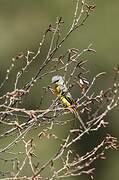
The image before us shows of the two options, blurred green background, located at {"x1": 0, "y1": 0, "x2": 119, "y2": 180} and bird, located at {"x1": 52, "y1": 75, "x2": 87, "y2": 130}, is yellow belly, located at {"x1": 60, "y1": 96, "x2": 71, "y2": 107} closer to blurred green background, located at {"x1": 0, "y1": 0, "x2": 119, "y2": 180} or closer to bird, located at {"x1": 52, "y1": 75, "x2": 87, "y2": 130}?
bird, located at {"x1": 52, "y1": 75, "x2": 87, "y2": 130}

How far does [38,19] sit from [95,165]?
341 cm

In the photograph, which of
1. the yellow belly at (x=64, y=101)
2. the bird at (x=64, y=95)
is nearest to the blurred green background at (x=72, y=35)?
the bird at (x=64, y=95)

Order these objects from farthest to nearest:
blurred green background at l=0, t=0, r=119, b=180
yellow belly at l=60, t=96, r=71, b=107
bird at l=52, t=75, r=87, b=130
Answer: blurred green background at l=0, t=0, r=119, b=180 → yellow belly at l=60, t=96, r=71, b=107 → bird at l=52, t=75, r=87, b=130

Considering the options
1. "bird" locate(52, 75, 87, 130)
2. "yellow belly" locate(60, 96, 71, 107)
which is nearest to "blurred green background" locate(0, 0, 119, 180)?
"bird" locate(52, 75, 87, 130)

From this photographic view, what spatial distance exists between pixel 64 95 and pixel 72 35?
10.5 m

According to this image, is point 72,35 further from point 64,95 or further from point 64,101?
point 64,101

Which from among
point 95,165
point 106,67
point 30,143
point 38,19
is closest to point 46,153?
point 95,165

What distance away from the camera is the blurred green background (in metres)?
14.9

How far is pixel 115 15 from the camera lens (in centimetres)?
1541

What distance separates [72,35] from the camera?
15.4 metres

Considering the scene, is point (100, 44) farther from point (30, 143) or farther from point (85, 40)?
point (30, 143)

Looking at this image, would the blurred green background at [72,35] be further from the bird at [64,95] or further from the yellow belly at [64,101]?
the yellow belly at [64,101]

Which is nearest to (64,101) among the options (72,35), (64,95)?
(64,95)

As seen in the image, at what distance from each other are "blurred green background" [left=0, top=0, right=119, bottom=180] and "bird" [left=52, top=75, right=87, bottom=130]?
9.20 m
